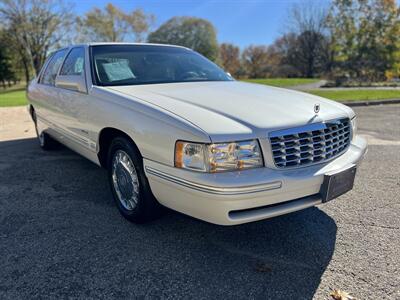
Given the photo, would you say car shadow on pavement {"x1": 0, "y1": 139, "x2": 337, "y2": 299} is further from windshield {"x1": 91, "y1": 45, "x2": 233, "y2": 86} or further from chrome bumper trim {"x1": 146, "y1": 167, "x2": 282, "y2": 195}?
windshield {"x1": 91, "y1": 45, "x2": 233, "y2": 86}

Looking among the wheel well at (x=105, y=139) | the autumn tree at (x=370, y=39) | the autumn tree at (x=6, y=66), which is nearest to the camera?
the wheel well at (x=105, y=139)

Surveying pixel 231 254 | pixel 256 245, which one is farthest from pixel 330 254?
pixel 231 254

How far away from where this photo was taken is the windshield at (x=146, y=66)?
10.9ft

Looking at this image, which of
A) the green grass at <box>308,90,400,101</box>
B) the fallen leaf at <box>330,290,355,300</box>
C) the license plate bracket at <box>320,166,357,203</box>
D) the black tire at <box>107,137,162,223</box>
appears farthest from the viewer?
the green grass at <box>308,90,400,101</box>

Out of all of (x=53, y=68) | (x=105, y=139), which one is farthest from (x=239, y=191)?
(x=53, y=68)

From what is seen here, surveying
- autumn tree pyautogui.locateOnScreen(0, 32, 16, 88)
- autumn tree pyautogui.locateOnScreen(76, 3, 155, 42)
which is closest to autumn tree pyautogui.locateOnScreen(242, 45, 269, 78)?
autumn tree pyautogui.locateOnScreen(76, 3, 155, 42)

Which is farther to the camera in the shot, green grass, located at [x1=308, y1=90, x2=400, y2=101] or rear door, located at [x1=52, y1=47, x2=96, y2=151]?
green grass, located at [x1=308, y1=90, x2=400, y2=101]

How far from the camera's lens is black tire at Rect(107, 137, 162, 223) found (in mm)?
2574

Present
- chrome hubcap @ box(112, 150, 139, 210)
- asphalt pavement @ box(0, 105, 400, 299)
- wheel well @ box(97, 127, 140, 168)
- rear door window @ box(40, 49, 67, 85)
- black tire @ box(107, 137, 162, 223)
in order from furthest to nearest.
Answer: rear door window @ box(40, 49, 67, 85) → wheel well @ box(97, 127, 140, 168) → chrome hubcap @ box(112, 150, 139, 210) → black tire @ box(107, 137, 162, 223) → asphalt pavement @ box(0, 105, 400, 299)

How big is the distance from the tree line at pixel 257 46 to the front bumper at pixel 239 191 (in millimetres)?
27057

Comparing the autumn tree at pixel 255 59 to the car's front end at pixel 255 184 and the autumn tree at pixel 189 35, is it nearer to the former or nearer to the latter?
the autumn tree at pixel 189 35

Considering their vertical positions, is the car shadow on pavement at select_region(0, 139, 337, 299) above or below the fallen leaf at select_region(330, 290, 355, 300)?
above

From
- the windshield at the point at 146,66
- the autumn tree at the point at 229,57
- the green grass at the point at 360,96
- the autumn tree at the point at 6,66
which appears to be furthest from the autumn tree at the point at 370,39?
the autumn tree at the point at 6,66

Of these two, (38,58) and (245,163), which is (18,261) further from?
(38,58)
